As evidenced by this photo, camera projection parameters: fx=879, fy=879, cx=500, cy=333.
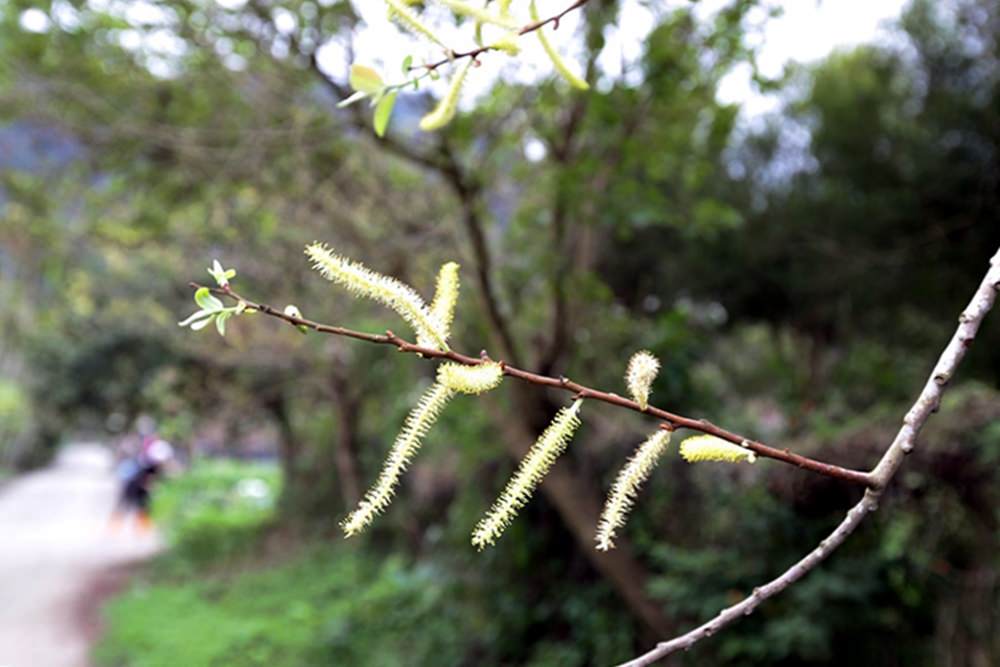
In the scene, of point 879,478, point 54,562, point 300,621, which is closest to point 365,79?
point 879,478

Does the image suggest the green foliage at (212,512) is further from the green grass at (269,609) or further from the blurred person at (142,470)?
the blurred person at (142,470)

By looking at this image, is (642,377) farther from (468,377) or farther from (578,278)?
(578,278)

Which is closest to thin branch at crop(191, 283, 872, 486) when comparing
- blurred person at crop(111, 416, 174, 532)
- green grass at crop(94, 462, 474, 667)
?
green grass at crop(94, 462, 474, 667)

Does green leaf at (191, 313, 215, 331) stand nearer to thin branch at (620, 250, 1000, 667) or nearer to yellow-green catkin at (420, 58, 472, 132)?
yellow-green catkin at (420, 58, 472, 132)

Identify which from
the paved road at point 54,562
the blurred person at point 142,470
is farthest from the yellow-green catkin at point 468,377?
the blurred person at point 142,470

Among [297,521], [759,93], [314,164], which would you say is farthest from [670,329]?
[297,521]

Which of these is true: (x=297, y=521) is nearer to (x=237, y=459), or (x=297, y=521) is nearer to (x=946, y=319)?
(x=946, y=319)
